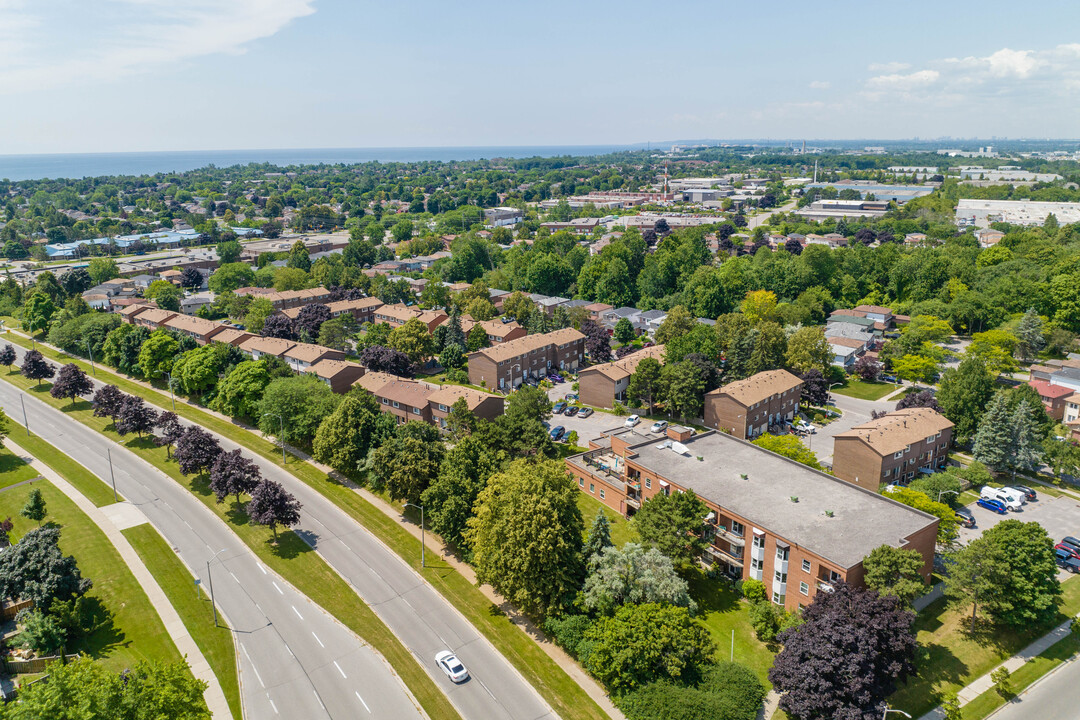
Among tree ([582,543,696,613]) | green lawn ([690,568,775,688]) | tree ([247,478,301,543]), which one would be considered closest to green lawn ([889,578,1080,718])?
green lawn ([690,568,775,688])

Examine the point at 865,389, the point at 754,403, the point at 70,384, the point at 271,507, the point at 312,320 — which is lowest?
the point at 865,389

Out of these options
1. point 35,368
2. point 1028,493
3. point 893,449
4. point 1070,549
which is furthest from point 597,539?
point 35,368

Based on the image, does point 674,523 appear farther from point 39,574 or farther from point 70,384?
point 70,384

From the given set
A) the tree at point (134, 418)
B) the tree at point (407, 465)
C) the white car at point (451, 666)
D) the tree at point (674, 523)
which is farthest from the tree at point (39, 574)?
the tree at point (674, 523)

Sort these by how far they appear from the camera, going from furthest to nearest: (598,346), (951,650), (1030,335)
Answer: (598,346), (1030,335), (951,650)

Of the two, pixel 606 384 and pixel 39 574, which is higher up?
pixel 39 574

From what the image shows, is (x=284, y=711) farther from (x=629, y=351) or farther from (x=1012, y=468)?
(x=629, y=351)

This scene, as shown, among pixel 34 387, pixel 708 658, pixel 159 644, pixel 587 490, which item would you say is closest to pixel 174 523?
pixel 159 644
